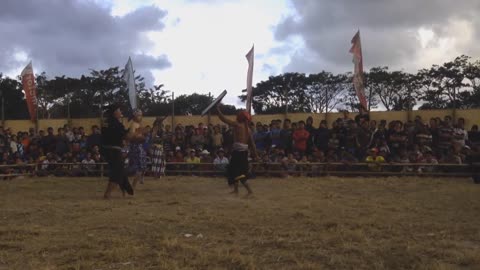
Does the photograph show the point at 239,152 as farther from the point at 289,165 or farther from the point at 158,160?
the point at 289,165

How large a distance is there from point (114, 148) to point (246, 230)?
13.4 ft

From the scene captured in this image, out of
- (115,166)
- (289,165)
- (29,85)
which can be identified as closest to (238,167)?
(115,166)

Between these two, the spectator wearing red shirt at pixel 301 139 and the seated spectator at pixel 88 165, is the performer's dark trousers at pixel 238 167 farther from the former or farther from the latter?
the seated spectator at pixel 88 165

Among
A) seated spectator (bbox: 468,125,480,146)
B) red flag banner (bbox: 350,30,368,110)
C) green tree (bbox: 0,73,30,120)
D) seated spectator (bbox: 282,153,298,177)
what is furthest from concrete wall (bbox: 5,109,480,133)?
green tree (bbox: 0,73,30,120)

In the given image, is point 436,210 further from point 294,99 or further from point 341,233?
point 294,99

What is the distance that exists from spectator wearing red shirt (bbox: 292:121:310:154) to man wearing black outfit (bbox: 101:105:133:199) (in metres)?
6.58

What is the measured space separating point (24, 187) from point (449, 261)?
992cm

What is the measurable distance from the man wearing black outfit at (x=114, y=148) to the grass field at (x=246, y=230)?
385mm

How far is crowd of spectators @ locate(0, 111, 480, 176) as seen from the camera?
1410cm

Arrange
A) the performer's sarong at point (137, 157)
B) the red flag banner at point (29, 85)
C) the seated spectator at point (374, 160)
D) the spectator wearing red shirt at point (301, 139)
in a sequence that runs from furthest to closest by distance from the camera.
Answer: the red flag banner at point (29, 85) → the spectator wearing red shirt at point (301, 139) → the seated spectator at point (374, 160) → the performer's sarong at point (137, 157)

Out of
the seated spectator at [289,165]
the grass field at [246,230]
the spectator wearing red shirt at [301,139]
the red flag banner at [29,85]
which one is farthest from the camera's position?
the red flag banner at [29,85]

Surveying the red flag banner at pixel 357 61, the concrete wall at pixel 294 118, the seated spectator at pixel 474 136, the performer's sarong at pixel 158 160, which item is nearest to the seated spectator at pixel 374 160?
the seated spectator at pixel 474 136

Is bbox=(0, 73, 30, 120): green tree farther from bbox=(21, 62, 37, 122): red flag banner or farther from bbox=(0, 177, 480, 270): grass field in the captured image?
bbox=(0, 177, 480, 270): grass field

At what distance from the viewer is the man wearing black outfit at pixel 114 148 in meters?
9.57
